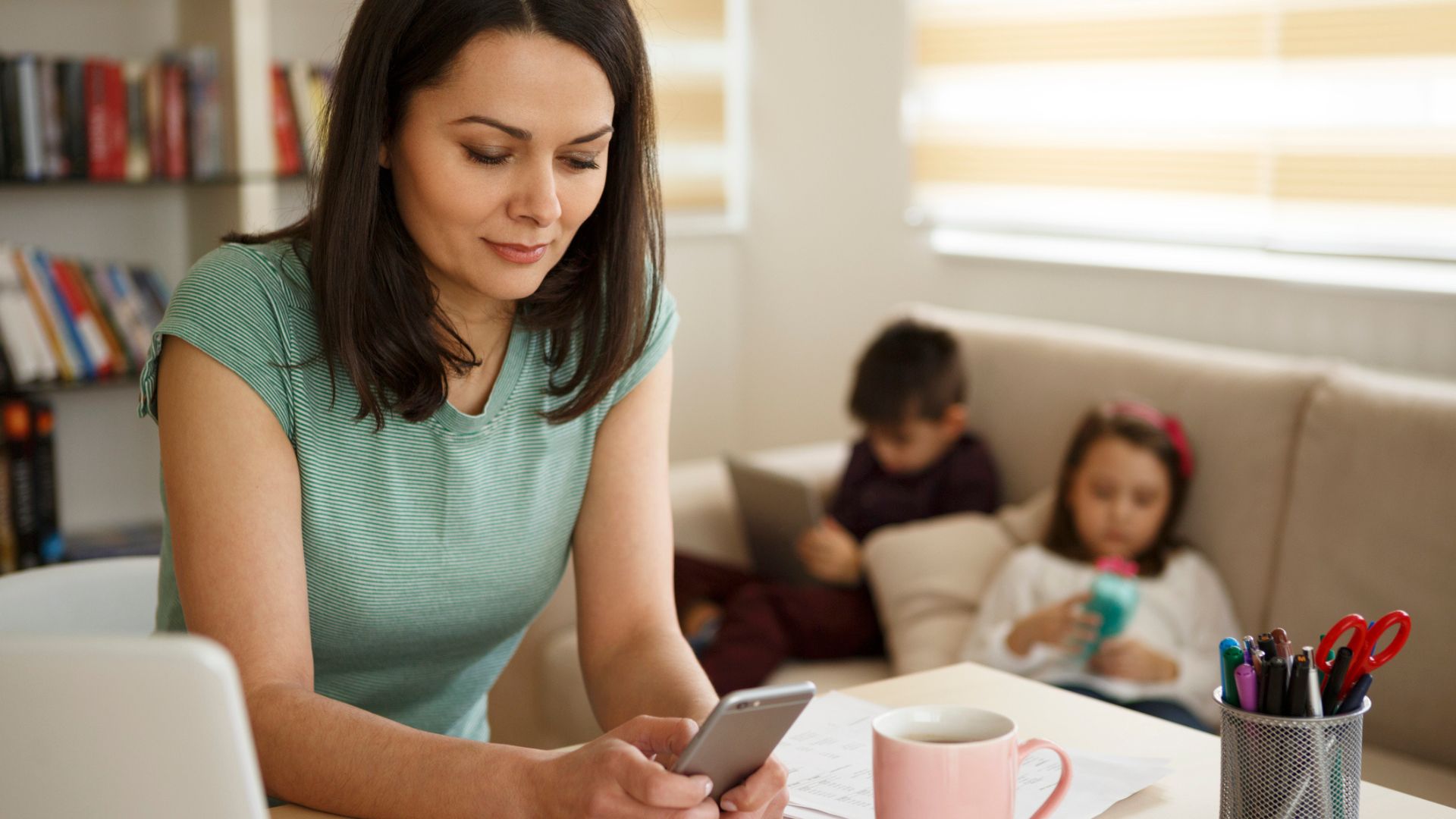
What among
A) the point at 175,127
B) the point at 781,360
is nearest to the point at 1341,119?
the point at 781,360

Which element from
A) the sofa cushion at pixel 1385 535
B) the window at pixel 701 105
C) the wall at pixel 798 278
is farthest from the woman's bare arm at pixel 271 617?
the window at pixel 701 105

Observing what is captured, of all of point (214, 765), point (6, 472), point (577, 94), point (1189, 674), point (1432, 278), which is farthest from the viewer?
point (6, 472)

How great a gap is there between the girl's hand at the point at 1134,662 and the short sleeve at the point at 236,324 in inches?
51.6

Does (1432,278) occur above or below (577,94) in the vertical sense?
below

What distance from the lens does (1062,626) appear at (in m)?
2.03

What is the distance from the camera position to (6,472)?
113 inches

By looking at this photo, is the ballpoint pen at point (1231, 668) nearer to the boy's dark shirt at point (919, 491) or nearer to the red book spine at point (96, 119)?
the boy's dark shirt at point (919, 491)

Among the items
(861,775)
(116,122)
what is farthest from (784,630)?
(116,122)

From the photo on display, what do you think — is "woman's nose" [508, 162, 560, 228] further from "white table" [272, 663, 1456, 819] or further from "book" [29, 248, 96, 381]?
"book" [29, 248, 96, 381]

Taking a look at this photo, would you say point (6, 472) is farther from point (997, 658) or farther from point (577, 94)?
point (577, 94)

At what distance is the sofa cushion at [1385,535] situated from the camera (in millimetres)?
1891

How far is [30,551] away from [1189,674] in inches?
91.4

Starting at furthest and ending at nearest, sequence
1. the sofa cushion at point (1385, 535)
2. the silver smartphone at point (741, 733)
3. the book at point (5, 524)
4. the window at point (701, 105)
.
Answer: the window at point (701, 105), the book at point (5, 524), the sofa cushion at point (1385, 535), the silver smartphone at point (741, 733)

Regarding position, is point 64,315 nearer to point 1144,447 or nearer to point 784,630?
point 784,630
